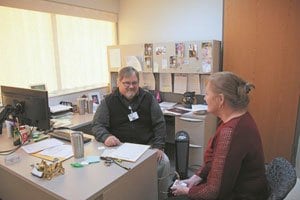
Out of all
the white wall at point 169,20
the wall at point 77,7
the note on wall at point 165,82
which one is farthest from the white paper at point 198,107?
the wall at point 77,7

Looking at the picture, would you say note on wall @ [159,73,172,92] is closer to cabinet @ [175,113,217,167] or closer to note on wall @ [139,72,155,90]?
note on wall @ [139,72,155,90]

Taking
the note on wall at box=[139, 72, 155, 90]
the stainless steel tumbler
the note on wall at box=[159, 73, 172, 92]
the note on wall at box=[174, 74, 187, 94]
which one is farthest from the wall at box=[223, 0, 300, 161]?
the stainless steel tumbler

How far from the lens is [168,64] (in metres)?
3.07

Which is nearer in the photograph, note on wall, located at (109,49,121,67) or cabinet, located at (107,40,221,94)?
cabinet, located at (107,40,221,94)

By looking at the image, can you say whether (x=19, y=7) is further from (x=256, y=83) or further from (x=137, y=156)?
(x=256, y=83)

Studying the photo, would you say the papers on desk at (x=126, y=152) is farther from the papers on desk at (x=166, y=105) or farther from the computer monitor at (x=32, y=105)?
the papers on desk at (x=166, y=105)

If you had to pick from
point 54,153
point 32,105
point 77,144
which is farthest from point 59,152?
point 32,105

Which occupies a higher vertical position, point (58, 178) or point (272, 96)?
point (272, 96)

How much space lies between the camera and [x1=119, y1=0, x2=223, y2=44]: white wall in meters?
3.05

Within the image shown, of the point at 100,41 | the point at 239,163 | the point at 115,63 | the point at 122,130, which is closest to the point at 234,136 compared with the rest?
the point at 239,163

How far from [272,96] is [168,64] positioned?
1276 mm

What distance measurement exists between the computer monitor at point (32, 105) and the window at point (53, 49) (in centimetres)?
78

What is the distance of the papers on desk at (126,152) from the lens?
1.55m

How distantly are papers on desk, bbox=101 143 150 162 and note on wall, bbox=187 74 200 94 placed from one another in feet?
5.27
